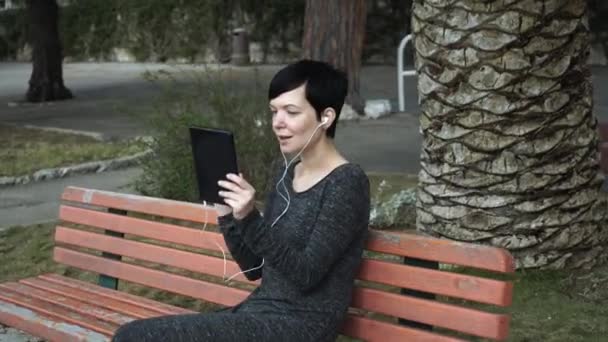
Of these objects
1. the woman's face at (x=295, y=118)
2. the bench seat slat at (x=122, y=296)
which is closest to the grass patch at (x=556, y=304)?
the bench seat slat at (x=122, y=296)

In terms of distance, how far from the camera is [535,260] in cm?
496

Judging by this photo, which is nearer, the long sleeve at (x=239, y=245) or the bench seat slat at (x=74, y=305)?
the long sleeve at (x=239, y=245)

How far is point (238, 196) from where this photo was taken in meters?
2.98

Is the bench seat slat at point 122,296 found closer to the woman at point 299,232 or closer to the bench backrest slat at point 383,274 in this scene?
the bench backrest slat at point 383,274

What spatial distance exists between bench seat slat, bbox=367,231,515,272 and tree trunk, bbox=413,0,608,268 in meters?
1.67

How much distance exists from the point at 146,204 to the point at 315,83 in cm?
143

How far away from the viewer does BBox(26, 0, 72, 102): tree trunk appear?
17.5 m

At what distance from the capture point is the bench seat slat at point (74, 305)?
399cm

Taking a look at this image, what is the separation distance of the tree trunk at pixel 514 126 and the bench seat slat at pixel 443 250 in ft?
5.49

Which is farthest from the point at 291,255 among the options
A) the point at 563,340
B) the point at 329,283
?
the point at 563,340

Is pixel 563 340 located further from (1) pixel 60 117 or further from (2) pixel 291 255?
(1) pixel 60 117

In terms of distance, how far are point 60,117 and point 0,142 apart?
3.51 metres

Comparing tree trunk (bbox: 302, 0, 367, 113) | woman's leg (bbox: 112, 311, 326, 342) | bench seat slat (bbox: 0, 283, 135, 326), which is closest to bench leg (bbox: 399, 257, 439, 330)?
woman's leg (bbox: 112, 311, 326, 342)

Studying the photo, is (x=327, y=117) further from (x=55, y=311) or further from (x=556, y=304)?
(x=556, y=304)
